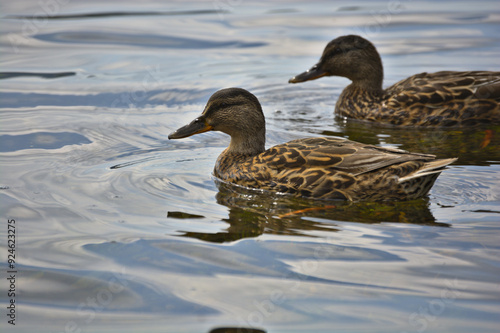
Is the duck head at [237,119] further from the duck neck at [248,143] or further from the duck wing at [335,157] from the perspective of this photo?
the duck wing at [335,157]

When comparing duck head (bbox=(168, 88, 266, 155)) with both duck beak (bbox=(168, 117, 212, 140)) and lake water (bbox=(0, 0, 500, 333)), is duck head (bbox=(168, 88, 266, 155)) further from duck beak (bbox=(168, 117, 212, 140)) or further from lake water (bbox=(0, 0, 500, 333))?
lake water (bbox=(0, 0, 500, 333))

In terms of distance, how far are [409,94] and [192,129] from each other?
3707 millimetres

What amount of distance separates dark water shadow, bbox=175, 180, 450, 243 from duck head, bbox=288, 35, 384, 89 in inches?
173

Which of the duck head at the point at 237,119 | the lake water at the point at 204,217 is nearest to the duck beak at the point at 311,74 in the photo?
the lake water at the point at 204,217

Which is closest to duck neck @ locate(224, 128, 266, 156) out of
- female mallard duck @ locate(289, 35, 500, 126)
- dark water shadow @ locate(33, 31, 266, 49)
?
female mallard duck @ locate(289, 35, 500, 126)

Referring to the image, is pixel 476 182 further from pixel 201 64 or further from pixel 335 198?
pixel 201 64

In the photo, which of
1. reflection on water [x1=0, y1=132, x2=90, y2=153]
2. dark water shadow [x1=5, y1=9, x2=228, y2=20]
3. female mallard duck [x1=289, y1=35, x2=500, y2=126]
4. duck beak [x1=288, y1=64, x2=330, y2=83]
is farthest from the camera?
dark water shadow [x1=5, y1=9, x2=228, y2=20]

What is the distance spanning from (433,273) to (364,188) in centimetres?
171

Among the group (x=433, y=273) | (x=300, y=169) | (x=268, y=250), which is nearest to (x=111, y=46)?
(x=300, y=169)

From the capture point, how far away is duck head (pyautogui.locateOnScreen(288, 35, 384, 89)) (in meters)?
11.7

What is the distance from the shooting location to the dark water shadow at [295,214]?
22.6ft

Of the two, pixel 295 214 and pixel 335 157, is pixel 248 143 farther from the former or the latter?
pixel 295 214

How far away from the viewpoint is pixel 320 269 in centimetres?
608

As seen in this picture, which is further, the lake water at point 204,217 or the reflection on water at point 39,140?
the reflection on water at point 39,140
